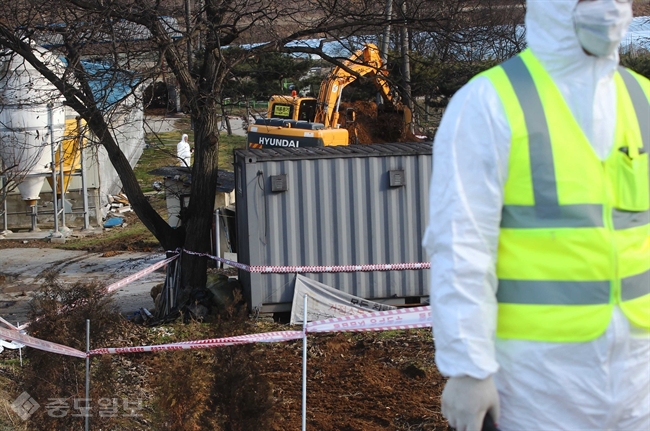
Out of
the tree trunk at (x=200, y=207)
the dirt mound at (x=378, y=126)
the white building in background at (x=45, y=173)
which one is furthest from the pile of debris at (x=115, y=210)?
the tree trunk at (x=200, y=207)

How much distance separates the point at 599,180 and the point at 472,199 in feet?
1.18

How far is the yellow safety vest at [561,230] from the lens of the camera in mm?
2080

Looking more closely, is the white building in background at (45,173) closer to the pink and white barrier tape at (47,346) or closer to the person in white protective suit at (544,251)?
the pink and white barrier tape at (47,346)

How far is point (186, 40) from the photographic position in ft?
28.0

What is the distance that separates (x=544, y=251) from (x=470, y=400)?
44 centimetres

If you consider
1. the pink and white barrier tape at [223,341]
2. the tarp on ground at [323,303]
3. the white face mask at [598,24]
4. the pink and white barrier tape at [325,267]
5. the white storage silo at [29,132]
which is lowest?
the tarp on ground at [323,303]

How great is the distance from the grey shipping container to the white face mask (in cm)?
717

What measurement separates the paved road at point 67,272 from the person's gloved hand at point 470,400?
9.18m

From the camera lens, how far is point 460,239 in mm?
2059

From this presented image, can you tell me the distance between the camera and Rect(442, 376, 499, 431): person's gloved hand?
6.60 feet

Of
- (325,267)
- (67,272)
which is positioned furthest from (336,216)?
(67,272)

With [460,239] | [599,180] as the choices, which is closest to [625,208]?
[599,180]

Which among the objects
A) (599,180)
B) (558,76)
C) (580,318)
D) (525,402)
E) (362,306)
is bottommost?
(362,306)

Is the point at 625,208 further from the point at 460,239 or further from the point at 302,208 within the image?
the point at 302,208
